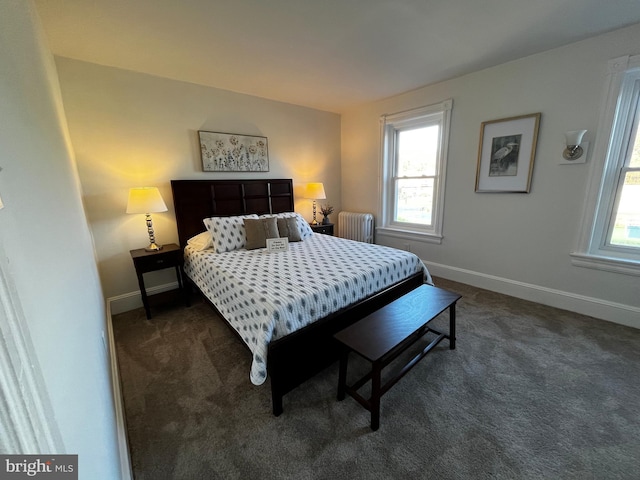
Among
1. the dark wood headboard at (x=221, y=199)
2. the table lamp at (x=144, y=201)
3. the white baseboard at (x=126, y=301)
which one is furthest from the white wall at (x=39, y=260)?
the white baseboard at (x=126, y=301)

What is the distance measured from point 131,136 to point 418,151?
3.55 m

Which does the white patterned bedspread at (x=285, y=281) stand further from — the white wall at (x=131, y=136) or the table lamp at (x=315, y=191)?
the table lamp at (x=315, y=191)

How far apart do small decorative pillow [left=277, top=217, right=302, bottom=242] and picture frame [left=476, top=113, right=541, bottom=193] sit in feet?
7.37

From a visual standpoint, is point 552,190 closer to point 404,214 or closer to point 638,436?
point 404,214

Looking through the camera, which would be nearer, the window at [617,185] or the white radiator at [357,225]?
the window at [617,185]

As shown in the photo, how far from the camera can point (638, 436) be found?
4.58 ft

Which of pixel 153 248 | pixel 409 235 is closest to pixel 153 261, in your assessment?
pixel 153 248

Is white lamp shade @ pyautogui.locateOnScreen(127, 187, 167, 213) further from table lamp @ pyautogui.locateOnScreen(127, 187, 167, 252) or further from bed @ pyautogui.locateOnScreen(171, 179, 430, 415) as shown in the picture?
bed @ pyautogui.locateOnScreen(171, 179, 430, 415)

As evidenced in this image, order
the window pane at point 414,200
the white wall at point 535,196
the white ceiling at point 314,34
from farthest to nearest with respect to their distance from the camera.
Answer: the window pane at point 414,200 → the white wall at point 535,196 → the white ceiling at point 314,34

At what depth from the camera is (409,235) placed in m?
3.83

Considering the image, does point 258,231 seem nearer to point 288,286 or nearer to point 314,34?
point 288,286

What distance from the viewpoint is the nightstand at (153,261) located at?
2617 millimetres

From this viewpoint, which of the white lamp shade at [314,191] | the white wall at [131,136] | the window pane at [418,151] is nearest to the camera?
the white wall at [131,136]

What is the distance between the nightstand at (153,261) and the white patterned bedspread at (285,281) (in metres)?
0.16
